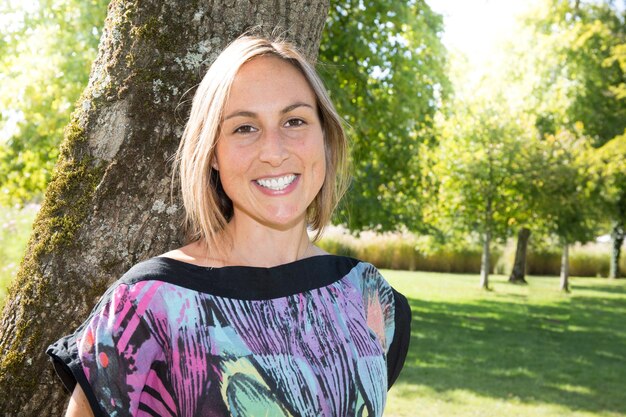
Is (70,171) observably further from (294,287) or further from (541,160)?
(541,160)

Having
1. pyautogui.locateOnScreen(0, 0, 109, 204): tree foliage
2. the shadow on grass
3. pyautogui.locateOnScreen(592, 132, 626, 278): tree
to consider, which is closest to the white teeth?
the shadow on grass

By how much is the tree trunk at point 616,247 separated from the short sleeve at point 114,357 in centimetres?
3331

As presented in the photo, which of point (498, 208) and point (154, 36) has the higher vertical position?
point (498, 208)

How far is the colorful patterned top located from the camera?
1759 millimetres

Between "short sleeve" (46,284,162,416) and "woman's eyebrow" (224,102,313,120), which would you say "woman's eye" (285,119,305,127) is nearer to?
"woman's eyebrow" (224,102,313,120)

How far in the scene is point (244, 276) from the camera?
6.63ft

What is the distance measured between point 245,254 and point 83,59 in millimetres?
11450

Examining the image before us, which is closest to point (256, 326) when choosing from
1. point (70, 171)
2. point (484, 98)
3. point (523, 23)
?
point (70, 171)

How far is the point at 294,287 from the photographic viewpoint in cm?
209

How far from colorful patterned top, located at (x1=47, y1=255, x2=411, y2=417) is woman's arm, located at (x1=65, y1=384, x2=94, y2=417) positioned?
38 millimetres

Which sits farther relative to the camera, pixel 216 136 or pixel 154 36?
pixel 154 36

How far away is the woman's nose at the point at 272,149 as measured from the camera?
200cm

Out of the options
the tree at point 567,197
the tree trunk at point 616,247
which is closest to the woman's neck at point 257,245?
the tree at point 567,197

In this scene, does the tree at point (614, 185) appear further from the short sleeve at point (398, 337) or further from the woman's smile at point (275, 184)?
the woman's smile at point (275, 184)
